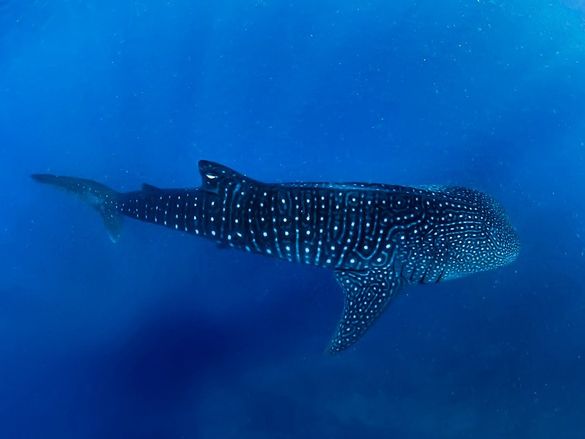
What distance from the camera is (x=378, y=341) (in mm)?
6105

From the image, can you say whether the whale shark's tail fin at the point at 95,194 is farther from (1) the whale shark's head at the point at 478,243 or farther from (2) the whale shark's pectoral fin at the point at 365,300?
(1) the whale shark's head at the point at 478,243

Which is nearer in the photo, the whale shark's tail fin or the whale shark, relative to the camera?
the whale shark

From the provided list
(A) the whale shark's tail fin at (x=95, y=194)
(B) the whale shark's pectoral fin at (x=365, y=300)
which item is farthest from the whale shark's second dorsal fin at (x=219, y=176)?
(A) the whale shark's tail fin at (x=95, y=194)

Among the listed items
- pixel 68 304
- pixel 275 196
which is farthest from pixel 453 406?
pixel 68 304

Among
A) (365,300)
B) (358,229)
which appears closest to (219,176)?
(358,229)

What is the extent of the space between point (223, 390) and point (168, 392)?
72cm

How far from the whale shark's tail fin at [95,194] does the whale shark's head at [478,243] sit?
4087 mm

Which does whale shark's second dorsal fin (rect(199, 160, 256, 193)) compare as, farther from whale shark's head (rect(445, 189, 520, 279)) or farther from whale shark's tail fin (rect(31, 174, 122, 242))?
whale shark's tail fin (rect(31, 174, 122, 242))

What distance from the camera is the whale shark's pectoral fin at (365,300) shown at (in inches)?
181

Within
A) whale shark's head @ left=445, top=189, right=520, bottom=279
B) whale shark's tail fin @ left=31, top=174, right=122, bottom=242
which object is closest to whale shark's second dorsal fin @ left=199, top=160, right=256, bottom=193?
whale shark's head @ left=445, top=189, right=520, bottom=279

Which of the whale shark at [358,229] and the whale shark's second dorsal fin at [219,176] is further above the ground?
the whale shark's second dorsal fin at [219,176]

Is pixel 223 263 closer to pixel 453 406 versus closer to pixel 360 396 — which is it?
pixel 360 396

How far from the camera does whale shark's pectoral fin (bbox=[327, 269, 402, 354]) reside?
4.60 m

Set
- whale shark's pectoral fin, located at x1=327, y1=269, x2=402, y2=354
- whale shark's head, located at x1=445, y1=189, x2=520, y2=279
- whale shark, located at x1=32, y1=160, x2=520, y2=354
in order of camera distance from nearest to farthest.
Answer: whale shark, located at x1=32, y1=160, x2=520, y2=354, whale shark's head, located at x1=445, y1=189, x2=520, y2=279, whale shark's pectoral fin, located at x1=327, y1=269, x2=402, y2=354
